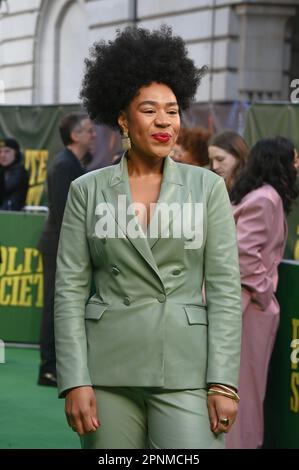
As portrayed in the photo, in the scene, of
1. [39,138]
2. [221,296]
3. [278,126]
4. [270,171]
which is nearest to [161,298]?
[221,296]

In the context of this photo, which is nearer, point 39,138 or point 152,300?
point 152,300

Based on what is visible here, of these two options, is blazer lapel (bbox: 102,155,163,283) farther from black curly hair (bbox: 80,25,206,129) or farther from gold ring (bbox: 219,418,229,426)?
gold ring (bbox: 219,418,229,426)

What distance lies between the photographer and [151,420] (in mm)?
3746

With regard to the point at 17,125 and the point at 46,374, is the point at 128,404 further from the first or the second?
the point at 17,125

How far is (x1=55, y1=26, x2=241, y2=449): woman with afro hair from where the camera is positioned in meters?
3.71

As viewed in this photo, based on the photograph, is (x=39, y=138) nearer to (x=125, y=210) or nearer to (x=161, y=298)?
(x=125, y=210)

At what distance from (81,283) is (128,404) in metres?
0.45

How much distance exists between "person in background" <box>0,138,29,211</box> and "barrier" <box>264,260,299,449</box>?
285 inches

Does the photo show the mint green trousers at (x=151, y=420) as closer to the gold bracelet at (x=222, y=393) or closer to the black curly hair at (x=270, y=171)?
the gold bracelet at (x=222, y=393)

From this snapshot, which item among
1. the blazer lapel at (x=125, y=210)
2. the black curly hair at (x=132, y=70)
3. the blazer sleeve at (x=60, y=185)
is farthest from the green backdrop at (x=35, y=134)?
the blazer lapel at (x=125, y=210)

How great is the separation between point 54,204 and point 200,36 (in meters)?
12.7

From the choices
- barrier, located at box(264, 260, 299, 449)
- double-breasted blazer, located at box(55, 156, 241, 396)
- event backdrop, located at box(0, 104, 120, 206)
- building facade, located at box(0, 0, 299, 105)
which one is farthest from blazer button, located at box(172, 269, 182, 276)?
building facade, located at box(0, 0, 299, 105)
